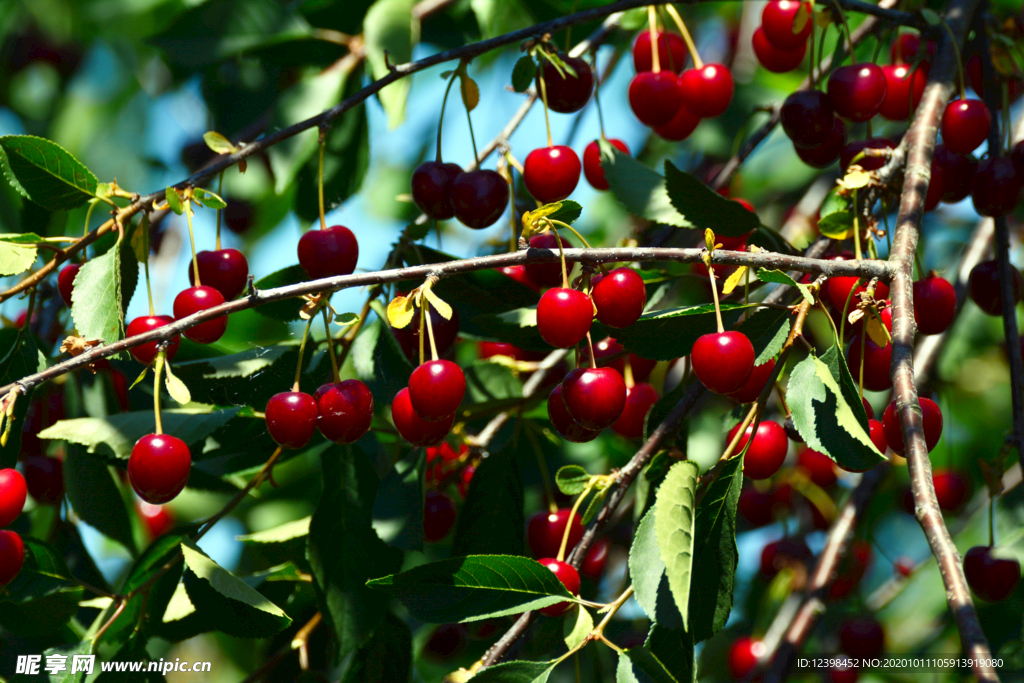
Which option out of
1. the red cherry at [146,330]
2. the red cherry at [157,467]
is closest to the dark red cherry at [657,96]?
the red cherry at [146,330]

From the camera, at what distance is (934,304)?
1503 millimetres

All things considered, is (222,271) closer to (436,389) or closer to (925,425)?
(436,389)

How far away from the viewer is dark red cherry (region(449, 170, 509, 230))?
1521 mm

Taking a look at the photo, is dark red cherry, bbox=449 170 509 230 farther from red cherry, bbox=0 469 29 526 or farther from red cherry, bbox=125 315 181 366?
red cherry, bbox=0 469 29 526

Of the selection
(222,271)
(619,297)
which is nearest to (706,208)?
(619,297)

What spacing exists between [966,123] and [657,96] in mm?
631

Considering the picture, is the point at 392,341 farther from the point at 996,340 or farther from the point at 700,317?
the point at 996,340

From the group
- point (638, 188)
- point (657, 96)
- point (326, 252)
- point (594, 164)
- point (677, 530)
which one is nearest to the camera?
point (677, 530)

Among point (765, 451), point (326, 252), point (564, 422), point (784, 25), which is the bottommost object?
point (765, 451)

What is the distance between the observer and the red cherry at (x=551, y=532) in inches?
65.7

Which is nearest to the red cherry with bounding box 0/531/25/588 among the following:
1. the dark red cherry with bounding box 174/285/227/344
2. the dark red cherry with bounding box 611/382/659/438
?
the dark red cherry with bounding box 174/285/227/344

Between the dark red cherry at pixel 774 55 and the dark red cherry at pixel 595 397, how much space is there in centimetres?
121

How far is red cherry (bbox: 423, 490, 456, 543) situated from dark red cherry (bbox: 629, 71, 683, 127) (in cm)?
102

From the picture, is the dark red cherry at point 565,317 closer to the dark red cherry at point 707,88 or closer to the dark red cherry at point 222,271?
the dark red cherry at point 222,271
